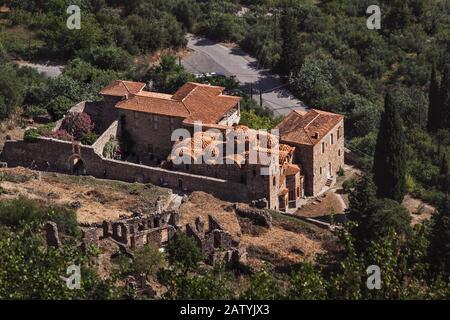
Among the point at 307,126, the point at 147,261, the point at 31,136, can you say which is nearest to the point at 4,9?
the point at 31,136

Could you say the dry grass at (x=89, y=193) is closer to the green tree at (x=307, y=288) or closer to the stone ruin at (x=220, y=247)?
the stone ruin at (x=220, y=247)

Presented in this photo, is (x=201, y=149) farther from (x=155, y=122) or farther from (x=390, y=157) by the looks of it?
(x=390, y=157)

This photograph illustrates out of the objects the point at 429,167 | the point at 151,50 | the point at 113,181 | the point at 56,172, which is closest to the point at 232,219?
the point at 113,181

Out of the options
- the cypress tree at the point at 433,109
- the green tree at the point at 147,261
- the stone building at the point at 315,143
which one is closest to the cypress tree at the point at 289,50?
the cypress tree at the point at 433,109

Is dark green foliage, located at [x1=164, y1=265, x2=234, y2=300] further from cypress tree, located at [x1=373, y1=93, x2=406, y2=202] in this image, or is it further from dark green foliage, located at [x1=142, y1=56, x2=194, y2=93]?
dark green foliage, located at [x1=142, y1=56, x2=194, y2=93]

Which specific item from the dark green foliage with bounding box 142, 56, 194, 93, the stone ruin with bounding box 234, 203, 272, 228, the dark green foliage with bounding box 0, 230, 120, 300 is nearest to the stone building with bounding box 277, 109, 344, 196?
the stone ruin with bounding box 234, 203, 272, 228

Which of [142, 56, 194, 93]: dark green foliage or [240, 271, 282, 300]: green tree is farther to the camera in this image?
[142, 56, 194, 93]: dark green foliage
